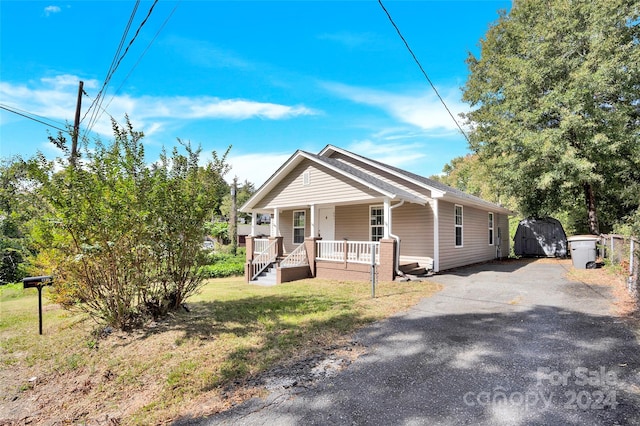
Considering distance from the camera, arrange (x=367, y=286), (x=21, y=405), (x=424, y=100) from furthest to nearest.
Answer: (x=424, y=100) < (x=367, y=286) < (x=21, y=405)

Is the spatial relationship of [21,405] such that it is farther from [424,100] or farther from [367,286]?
[424,100]

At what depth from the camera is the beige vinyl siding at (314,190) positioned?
12.5 m

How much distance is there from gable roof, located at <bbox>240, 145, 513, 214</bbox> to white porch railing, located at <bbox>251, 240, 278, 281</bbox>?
118 inches

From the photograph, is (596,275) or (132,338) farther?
(596,275)

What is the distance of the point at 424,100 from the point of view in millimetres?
11867

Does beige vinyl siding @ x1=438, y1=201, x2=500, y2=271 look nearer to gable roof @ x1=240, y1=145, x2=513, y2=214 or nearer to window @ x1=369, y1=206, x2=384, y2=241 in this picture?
gable roof @ x1=240, y1=145, x2=513, y2=214

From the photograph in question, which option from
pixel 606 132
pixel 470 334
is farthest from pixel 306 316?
pixel 606 132

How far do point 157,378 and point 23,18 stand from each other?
984 centimetres

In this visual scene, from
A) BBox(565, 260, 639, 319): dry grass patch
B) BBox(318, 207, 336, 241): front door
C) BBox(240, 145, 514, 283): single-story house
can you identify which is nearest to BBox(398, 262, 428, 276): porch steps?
BBox(240, 145, 514, 283): single-story house

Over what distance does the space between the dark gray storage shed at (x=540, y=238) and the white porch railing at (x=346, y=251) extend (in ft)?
39.7

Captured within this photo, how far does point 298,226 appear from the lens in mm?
16609

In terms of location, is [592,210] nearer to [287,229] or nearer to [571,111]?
[571,111]

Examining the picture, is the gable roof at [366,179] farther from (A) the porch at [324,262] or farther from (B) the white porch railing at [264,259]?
(B) the white porch railing at [264,259]

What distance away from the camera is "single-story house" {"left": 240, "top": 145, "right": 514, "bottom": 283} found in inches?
467
